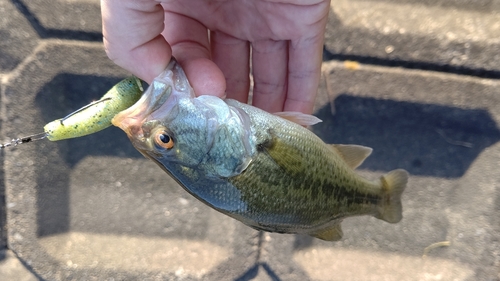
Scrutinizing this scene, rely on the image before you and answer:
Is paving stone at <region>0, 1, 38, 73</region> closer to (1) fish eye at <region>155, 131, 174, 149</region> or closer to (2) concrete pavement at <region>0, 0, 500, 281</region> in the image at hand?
(2) concrete pavement at <region>0, 0, 500, 281</region>

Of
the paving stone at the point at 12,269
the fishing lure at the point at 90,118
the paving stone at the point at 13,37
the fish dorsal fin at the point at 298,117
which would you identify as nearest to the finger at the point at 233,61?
the fish dorsal fin at the point at 298,117

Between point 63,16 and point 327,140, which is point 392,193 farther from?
point 63,16

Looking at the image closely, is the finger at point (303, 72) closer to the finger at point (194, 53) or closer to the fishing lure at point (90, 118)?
the finger at point (194, 53)

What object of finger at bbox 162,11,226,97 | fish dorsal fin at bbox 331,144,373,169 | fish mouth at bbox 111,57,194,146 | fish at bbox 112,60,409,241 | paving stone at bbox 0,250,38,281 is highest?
finger at bbox 162,11,226,97

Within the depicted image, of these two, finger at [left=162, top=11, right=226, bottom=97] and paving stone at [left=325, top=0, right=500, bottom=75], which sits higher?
finger at [left=162, top=11, right=226, bottom=97]

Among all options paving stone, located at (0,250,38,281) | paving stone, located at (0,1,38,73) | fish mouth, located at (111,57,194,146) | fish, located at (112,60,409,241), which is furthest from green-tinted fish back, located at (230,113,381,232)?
paving stone, located at (0,250,38,281)

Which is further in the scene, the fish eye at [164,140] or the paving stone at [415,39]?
the paving stone at [415,39]

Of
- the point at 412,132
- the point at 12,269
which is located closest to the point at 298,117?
the point at 412,132
